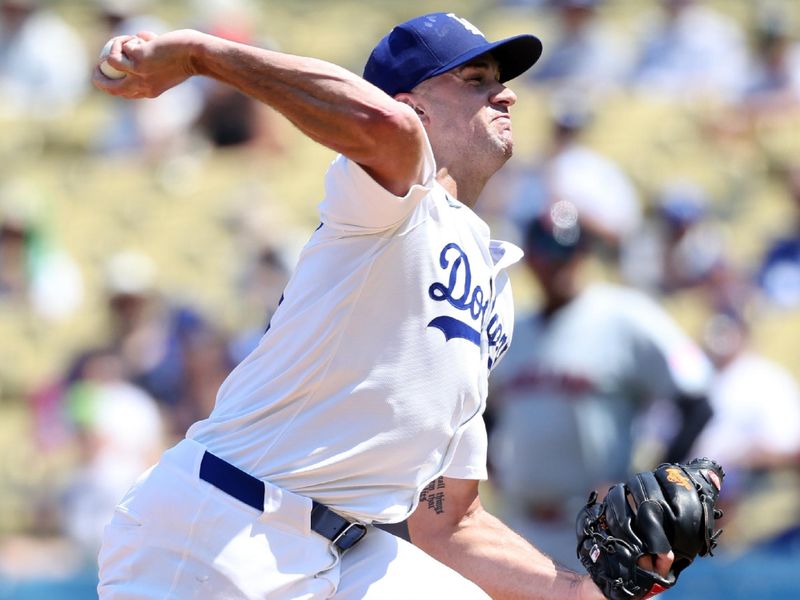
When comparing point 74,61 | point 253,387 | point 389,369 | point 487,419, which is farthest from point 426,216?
point 74,61

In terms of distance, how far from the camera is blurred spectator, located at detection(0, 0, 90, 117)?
11297 mm

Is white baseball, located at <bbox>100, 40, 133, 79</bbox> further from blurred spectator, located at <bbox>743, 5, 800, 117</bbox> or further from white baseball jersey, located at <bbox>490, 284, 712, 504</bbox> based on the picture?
blurred spectator, located at <bbox>743, 5, 800, 117</bbox>

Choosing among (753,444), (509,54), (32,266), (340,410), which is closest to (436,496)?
(340,410)

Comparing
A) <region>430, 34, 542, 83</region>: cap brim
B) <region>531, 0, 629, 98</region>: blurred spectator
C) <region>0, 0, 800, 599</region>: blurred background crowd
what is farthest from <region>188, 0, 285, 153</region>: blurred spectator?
<region>430, 34, 542, 83</region>: cap brim

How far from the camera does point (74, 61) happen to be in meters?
11.5

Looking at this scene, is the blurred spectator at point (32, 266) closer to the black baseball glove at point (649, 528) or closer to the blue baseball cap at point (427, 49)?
the blue baseball cap at point (427, 49)

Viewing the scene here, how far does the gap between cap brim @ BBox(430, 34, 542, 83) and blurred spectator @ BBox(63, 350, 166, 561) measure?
14.4 ft

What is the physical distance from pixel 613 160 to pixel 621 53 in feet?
5.52

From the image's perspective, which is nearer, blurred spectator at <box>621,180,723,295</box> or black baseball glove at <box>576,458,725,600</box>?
black baseball glove at <box>576,458,725,600</box>

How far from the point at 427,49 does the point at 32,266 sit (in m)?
6.28

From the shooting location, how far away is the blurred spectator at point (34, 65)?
1130cm

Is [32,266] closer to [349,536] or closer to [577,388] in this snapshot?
[577,388]

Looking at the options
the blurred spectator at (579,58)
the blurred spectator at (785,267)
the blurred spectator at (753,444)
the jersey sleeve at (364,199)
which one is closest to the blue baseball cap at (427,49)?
the jersey sleeve at (364,199)

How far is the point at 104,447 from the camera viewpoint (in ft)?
25.4
